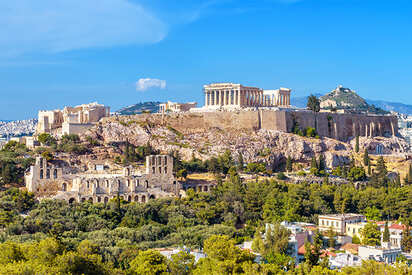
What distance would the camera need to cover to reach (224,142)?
72625 mm

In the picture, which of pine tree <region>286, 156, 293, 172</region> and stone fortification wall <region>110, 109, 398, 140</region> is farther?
stone fortification wall <region>110, 109, 398, 140</region>

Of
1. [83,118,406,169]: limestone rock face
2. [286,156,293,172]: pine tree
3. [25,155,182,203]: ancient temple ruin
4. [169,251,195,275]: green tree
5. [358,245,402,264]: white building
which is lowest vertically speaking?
[358,245,402,264]: white building

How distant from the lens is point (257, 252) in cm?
4300

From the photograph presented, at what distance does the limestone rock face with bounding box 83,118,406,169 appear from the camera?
Result: 230ft

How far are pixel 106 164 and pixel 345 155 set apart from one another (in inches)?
1145

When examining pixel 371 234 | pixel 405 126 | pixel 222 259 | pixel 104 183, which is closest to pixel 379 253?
pixel 371 234

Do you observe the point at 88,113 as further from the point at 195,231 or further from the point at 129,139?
the point at 195,231

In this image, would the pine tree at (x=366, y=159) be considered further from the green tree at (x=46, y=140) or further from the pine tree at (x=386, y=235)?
the green tree at (x=46, y=140)

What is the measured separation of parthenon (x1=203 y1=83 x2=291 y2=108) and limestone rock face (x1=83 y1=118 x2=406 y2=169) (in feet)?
23.3

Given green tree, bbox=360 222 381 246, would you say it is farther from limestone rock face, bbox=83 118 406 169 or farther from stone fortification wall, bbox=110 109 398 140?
stone fortification wall, bbox=110 109 398 140

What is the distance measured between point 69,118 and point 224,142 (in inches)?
676

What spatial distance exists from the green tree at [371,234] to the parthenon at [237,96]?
1287 inches

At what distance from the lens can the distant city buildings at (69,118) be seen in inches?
2822

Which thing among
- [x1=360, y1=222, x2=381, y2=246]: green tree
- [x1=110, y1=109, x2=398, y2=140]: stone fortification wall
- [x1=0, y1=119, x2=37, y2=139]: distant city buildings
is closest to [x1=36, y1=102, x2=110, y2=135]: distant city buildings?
[x1=110, y1=109, x2=398, y2=140]: stone fortification wall
